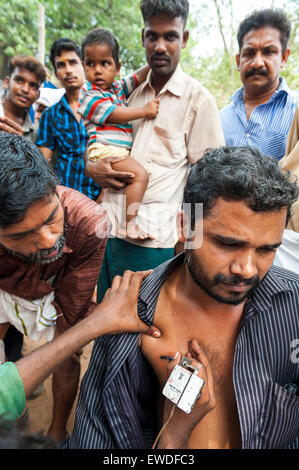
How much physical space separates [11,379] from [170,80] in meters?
2.27

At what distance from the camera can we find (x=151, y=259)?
8.69 ft

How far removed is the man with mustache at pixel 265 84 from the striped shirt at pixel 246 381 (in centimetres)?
155

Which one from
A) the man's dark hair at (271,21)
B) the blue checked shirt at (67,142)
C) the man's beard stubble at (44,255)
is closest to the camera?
the man's beard stubble at (44,255)

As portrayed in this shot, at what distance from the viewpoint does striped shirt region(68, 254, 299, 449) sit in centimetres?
155

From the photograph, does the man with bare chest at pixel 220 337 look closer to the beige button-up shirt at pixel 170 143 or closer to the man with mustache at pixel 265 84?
the beige button-up shirt at pixel 170 143

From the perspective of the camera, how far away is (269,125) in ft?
9.35

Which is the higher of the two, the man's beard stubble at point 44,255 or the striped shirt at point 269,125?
the striped shirt at point 269,125

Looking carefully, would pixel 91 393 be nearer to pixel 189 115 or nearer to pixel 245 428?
pixel 245 428

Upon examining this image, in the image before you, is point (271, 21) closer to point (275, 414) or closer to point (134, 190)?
point (134, 190)

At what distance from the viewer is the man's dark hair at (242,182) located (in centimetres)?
147

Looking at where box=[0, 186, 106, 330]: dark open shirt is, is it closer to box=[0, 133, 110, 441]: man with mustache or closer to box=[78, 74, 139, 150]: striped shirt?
box=[0, 133, 110, 441]: man with mustache

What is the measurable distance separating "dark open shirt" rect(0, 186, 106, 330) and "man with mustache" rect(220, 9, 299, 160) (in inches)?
60.9

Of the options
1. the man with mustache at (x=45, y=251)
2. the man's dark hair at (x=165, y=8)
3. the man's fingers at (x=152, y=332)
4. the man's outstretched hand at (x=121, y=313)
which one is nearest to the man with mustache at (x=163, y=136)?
the man's dark hair at (x=165, y=8)

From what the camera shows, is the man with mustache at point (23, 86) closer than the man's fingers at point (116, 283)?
No
